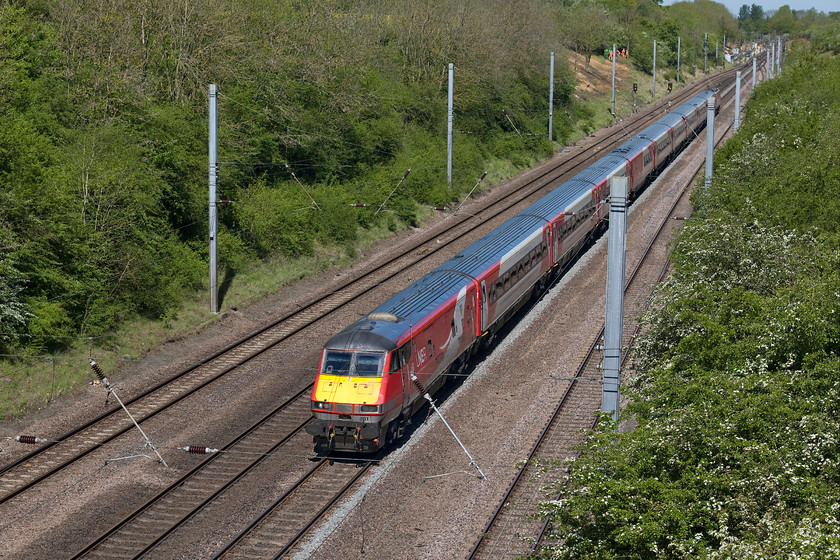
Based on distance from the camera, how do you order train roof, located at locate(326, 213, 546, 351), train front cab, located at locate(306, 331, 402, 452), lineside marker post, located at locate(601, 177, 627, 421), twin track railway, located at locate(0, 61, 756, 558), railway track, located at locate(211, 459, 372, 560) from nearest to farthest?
lineside marker post, located at locate(601, 177, 627, 421) → railway track, located at locate(211, 459, 372, 560) → twin track railway, located at locate(0, 61, 756, 558) → train front cab, located at locate(306, 331, 402, 452) → train roof, located at locate(326, 213, 546, 351)

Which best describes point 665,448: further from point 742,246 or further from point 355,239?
point 355,239

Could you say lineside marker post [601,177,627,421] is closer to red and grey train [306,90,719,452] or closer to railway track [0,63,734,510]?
red and grey train [306,90,719,452]

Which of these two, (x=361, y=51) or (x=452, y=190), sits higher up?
(x=361, y=51)

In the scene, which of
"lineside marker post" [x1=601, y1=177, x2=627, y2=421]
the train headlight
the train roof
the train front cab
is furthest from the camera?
the train roof

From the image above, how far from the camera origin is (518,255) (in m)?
29.0

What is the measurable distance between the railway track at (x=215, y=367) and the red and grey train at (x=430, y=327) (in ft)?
18.1

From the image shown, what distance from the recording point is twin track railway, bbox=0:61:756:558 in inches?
691

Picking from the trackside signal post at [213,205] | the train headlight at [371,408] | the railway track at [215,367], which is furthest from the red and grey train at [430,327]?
the trackside signal post at [213,205]

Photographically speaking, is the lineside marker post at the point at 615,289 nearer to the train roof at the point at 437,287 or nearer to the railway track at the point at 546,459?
the railway track at the point at 546,459

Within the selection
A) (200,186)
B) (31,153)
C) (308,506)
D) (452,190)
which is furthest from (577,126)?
(308,506)

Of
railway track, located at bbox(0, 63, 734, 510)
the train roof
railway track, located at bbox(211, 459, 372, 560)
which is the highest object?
the train roof

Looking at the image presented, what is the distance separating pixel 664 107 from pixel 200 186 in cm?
6491

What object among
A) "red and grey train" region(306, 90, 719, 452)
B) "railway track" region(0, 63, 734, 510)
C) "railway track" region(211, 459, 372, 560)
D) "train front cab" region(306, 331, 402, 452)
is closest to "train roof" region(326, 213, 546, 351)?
"red and grey train" region(306, 90, 719, 452)

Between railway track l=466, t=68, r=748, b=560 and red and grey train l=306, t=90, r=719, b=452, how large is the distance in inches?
130
